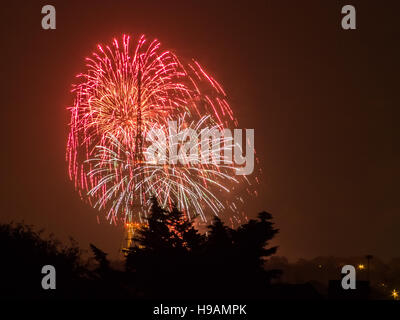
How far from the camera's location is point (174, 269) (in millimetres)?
29625

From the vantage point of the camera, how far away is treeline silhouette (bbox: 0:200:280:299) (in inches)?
1129

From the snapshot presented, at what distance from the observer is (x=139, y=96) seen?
142ft

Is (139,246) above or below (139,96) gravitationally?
below

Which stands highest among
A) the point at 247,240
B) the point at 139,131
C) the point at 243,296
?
the point at 139,131

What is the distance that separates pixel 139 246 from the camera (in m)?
35.5

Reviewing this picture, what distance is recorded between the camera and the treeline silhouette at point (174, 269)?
1129 inches
